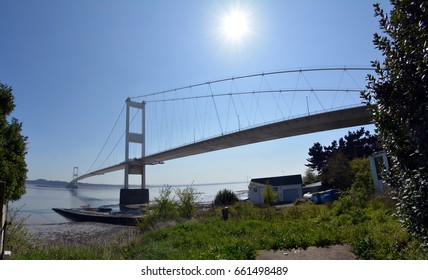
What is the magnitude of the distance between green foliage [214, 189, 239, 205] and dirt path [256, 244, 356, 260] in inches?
760

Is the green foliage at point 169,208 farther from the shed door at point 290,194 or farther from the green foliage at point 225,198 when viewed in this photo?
the shed door at point 290,194

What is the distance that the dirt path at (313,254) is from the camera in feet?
19.6

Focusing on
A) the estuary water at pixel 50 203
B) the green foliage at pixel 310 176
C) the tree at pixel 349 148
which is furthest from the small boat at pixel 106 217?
the green foliage at pixel 310 176

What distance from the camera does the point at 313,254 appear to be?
6250 millimetres

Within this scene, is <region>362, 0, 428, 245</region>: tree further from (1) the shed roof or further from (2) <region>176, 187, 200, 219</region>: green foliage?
(1) the shed roof

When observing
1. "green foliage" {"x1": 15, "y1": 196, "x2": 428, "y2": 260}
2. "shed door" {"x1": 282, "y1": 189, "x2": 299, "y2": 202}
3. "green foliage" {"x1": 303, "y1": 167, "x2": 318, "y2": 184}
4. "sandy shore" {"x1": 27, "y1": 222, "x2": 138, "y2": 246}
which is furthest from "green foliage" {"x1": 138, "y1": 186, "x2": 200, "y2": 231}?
"green foliage" {"x1": 303, "y1": 167, "x2": 318, "y2": 184}

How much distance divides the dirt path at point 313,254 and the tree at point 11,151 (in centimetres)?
575

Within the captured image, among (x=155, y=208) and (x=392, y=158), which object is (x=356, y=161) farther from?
(x=392, y=158)

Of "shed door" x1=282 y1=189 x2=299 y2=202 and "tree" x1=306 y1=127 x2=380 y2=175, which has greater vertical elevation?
"tree" x1=306 y1=127 x2=380 y2=175

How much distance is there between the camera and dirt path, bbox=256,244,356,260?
5961mm

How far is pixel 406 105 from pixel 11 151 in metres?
7.96

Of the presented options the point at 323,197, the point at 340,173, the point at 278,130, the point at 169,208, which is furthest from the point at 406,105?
the point at 278,130

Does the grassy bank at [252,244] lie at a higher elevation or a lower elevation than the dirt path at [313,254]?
higher
